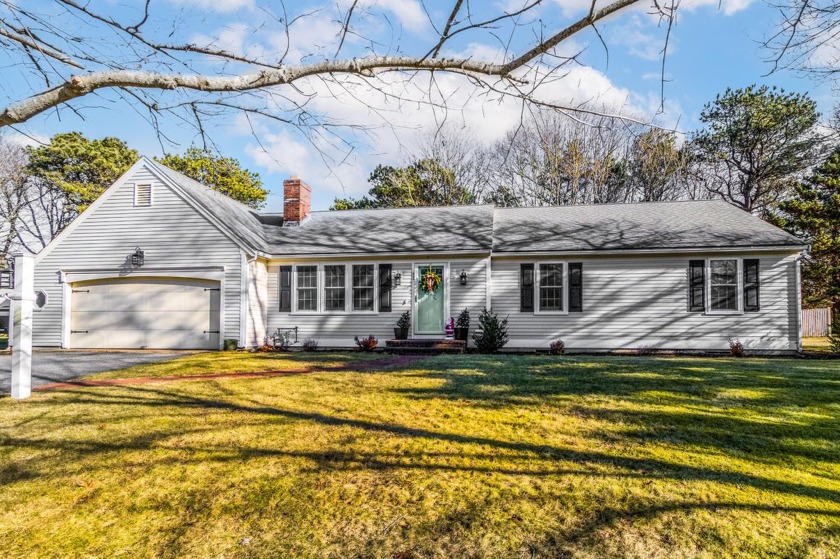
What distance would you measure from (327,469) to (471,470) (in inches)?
44.3

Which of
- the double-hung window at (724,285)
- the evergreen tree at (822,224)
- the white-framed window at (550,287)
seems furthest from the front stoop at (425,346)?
the evergreen tree at (822,224)

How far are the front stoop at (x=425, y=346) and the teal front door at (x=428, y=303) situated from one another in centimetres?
70

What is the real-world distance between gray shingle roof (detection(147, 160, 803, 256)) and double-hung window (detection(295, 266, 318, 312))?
0.65 meters

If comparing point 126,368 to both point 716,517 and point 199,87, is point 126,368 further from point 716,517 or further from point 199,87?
A: point 716,517

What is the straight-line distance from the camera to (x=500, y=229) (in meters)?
16.6

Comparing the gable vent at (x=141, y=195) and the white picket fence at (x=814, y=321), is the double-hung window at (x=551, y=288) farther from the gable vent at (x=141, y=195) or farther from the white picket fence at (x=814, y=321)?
the white picket fence at (x=814, y=321)

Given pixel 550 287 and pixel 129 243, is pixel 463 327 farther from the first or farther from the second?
pixel 129 243

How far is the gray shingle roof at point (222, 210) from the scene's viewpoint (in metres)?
15.1

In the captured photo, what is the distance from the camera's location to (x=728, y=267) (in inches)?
551

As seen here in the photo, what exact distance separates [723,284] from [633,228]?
309 centimetres

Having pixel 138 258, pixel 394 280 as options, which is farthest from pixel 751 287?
pixel 138 258

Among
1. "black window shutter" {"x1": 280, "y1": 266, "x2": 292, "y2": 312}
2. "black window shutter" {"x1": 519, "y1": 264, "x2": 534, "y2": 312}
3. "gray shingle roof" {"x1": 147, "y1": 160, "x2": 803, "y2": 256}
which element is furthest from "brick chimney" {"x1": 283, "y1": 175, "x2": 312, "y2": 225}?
"black window shutter" {"x1": 519, "y1": 264, "x2": 534, "y2": 312}

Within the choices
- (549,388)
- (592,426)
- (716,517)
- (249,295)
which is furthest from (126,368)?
(716,517)

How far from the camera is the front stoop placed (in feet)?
45.4
